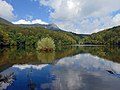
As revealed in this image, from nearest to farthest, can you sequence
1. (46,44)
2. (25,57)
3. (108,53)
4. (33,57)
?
(33,57) → (25,57) → (108,53) → (46,44)

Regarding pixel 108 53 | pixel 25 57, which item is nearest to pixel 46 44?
pixel 108 53

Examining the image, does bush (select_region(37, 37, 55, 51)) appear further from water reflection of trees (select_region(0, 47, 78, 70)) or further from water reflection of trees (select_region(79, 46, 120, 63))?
water reflection of trees (select_region(79, 46, 120, 63))

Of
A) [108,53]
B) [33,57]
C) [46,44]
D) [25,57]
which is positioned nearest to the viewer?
[33,57]

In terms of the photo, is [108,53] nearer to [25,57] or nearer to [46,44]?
[46,44]

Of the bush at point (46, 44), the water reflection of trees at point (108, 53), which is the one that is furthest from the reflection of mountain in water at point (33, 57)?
the bush at point (46, 44)

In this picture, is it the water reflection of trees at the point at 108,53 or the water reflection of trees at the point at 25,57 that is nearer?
the water reflection of trees at the point at 25,57

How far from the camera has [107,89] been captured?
99.8 feet

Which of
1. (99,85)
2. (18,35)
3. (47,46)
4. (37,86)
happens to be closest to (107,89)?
(99,85)

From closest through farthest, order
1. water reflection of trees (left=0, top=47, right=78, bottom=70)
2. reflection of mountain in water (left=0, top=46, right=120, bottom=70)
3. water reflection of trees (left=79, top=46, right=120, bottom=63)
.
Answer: water reflection of trees (left=0, top=47, right=78, bottom=70) < reflection of mountain in water (left=0, top=46, right=120, bottom=70) < water reflection of trees (left=79, top=46, right=120, bottom=63)

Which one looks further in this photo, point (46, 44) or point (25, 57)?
point (46, 44)

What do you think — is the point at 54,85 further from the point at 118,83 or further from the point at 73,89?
the point at 118,83

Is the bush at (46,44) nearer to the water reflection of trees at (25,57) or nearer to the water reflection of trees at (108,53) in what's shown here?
the water reflection of trees at (25,57)

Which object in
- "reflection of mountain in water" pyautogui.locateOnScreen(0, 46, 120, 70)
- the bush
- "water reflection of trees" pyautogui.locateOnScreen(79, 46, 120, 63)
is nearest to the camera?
"reflection of mountain in water" pyautogui.locateOnScreen(0, 46, 120, 70)

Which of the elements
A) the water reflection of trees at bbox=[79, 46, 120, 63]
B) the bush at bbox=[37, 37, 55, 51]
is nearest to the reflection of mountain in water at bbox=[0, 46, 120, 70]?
the water reflection of trees at bbox=[79, 46, 120, 63]
